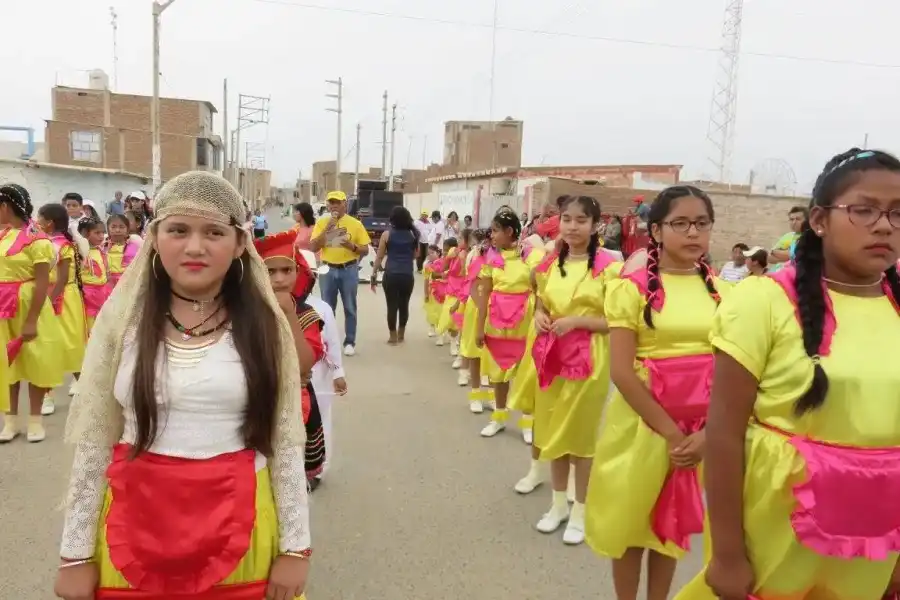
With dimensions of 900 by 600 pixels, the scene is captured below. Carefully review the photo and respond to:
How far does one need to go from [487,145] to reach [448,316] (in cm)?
3993

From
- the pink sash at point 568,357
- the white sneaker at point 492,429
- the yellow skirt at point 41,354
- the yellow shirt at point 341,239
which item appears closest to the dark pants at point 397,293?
the yellow shirt at point 341,239

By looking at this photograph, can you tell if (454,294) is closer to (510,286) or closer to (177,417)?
(510,286)

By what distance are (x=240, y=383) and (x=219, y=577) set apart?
0.52m

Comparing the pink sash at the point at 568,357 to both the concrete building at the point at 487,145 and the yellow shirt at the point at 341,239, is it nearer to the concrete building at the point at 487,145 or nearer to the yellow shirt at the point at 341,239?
the yellow shirt at the point at 341,239

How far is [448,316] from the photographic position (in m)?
9.55

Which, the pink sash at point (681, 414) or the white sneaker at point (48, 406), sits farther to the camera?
the white sneaker at point (48, 406)

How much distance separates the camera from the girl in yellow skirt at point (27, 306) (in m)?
5.14

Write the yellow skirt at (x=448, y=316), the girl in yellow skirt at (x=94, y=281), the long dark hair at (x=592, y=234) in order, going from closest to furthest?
the long dark hair at (x=592, y=234) < the girl in yellow skirt at (x=94, y=281) < the yellow skirt at (x=448, y=316)

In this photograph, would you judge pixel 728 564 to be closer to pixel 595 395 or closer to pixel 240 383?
pixel 240 383

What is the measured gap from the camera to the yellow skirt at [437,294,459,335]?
30.5 ft

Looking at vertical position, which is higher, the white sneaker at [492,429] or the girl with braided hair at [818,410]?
the girl with braided hair at [818,410]

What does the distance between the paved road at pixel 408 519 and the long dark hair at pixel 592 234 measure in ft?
5.43

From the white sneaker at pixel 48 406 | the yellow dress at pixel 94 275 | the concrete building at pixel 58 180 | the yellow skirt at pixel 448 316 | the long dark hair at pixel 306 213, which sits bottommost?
the white sneaker at pixel 48 406

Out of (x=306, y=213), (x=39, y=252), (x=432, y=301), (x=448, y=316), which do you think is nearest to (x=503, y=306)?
(x=448, y=316)
